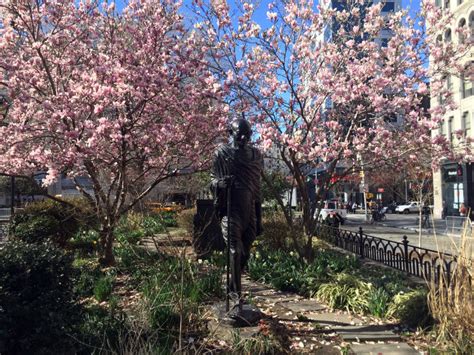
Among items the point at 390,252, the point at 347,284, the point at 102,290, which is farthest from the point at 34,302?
the point at 390,252

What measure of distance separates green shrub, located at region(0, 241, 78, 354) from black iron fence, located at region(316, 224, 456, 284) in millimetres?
5086

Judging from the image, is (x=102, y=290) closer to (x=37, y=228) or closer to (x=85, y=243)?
(x=37, y=228)

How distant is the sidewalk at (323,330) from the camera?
182 inches

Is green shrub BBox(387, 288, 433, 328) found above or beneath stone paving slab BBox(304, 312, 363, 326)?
above

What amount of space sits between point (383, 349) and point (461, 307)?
1074 mm

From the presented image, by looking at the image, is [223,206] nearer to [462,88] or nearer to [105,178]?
[105,178]

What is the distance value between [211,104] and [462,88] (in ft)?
99.1

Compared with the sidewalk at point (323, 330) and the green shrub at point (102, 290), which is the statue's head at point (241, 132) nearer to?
the sidewalk at point (323, 330)

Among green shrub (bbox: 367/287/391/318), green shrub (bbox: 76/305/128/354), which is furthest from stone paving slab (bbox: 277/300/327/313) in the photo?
green shrub (bbox: 76/305/128/354)

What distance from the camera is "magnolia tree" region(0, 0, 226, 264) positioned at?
7.69 metres

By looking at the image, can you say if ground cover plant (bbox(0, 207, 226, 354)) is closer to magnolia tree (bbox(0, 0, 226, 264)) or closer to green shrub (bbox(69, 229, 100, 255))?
magnolia tree (bbox(0, 0, 226, 264))

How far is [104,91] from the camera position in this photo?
736 centimetres

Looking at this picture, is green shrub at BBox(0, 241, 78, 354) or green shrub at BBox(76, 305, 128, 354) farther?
green shrub at BBox(76, 305, 128, 354)

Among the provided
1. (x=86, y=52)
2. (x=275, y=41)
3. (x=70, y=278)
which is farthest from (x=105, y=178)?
(x=70, y=278)
